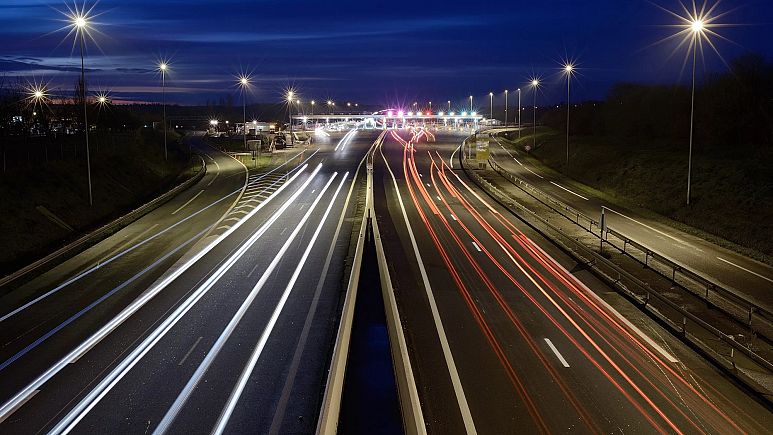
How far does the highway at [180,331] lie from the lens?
48.2 ft

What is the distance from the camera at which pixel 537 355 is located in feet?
58.5

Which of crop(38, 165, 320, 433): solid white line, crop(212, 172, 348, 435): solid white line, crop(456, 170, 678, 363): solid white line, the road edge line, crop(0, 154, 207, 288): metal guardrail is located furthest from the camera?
crop(0, 154, 207, 288): metal guardrail

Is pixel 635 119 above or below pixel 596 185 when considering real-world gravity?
above

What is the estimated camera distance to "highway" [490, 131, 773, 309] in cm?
2614

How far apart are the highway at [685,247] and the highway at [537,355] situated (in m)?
5.29

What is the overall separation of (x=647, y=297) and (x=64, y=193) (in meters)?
37.9

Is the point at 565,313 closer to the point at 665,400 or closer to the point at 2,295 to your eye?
the point at 665,400

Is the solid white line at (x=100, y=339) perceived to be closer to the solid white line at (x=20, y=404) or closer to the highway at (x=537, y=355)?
the solid white line at (x=20, y=404)

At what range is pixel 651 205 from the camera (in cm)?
4881

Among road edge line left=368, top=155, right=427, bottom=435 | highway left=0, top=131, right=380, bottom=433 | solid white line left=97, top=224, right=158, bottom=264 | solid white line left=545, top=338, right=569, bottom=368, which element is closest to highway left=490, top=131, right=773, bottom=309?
solid white line left=545, top=338, right=569, bottom=368

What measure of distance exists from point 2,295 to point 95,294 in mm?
3329

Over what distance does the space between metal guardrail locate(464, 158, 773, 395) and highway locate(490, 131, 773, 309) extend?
3.82m

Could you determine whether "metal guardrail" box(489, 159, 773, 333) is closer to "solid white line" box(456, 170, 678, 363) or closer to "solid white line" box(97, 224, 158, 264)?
"solid white line" box(456, 170, 678, 363)

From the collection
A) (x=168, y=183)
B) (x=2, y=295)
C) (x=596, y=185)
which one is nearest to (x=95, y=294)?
(x=2, y=295)
